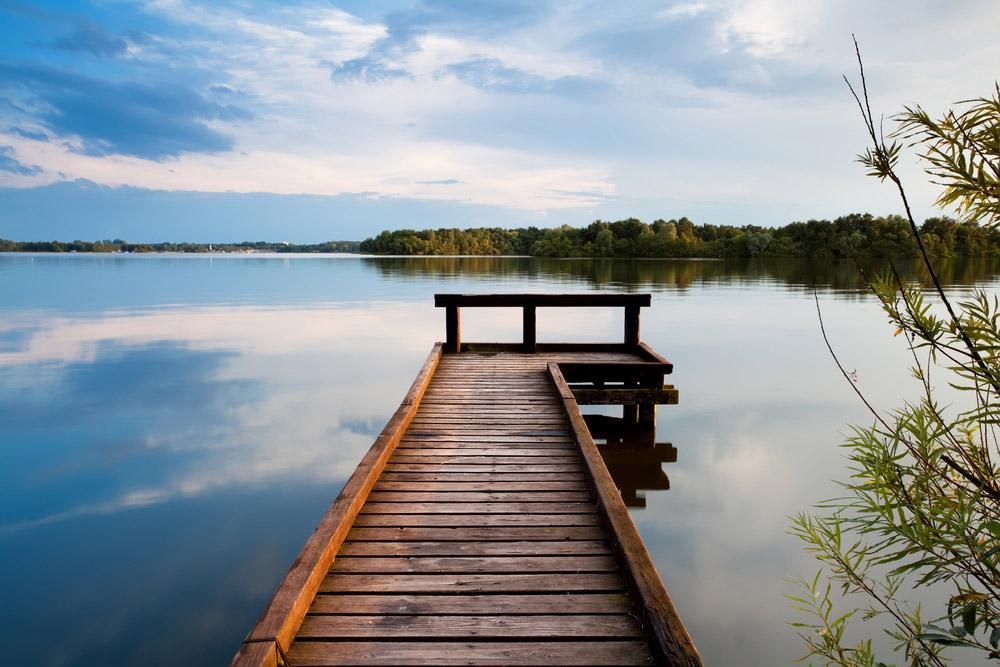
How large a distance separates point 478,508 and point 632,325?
20.8ft

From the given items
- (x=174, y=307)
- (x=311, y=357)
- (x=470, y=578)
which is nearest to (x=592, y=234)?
(x=174, y=307)

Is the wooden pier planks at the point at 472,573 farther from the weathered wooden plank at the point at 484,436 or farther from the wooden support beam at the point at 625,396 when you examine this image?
the wooden support beam at the point at 625,396

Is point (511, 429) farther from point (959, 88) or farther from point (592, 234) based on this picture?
point (592, 234)

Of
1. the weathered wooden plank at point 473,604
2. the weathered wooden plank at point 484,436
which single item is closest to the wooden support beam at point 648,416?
the weathered wooden plank at point 484,436

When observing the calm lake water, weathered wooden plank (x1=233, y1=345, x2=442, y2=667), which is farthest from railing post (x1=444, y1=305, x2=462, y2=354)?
weathered wooden plank (x1=233, y1=345, x2=442, y2=667)

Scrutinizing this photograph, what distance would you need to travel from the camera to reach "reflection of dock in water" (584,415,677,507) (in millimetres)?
7574

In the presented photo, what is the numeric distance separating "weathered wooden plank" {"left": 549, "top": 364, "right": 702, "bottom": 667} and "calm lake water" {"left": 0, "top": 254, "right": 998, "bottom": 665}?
1.53 m

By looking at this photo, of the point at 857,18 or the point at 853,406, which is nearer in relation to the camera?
the point at 857,18

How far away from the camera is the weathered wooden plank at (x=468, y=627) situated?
262 centimetres

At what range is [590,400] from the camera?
852cm

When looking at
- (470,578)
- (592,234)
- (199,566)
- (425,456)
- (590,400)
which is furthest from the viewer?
(592,234)

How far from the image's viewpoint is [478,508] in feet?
Result: 13.0

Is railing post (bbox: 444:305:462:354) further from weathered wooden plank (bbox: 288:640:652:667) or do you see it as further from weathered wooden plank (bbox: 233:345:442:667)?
weathered wooden plank (bbox: 288:640:652:667)

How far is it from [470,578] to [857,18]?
2822 millimetres
